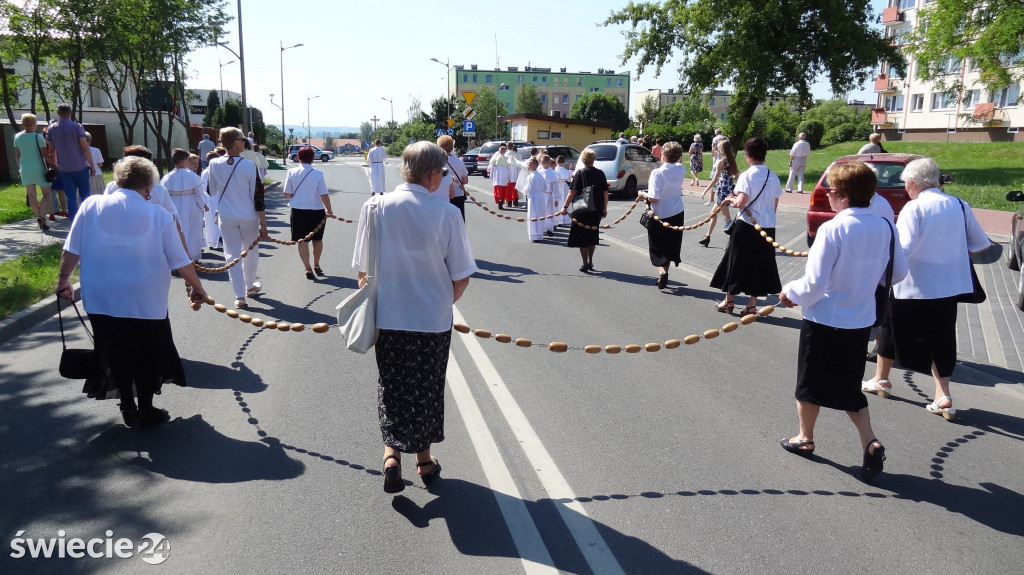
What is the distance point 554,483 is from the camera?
4309 mm

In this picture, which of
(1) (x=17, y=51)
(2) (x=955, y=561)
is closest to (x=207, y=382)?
(2) (x=955, y=561)

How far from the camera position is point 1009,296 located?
31.3 feet

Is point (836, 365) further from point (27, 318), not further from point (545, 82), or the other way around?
point (545, 82)

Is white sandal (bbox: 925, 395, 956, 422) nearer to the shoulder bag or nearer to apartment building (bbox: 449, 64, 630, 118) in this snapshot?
the shoulder bag

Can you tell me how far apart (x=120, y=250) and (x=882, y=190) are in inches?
414

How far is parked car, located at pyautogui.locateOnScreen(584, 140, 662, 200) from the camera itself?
23359 millimetres

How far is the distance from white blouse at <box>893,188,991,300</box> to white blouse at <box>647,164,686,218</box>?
14.9ft

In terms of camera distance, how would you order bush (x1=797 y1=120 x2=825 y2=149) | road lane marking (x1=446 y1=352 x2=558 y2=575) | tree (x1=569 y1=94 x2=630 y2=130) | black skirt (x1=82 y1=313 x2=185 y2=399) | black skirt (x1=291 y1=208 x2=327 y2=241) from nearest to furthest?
road lane marking (x1=446 y1=352 x2=558 y2=575) → black skirt (x1=82 y1=313 x2=185 y2=399) → black skirt (x1=291 y1=208 x2=327 y2=241) → bush (x1=797 y1=120 x2=825 y2=149) → tree (x1=569 y1=94 x2=630 y2=130)

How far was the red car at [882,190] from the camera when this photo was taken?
10898mm

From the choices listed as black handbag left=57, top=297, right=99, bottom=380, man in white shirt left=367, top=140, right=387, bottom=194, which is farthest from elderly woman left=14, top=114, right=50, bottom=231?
black handbag left=57, top=297, right=99, bottom=380

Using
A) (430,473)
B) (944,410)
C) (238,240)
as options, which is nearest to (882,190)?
(944,410)

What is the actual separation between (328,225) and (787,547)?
14.7 metres

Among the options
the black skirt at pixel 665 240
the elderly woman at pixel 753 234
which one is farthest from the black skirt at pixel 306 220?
the elderly woman at pixel 753 234

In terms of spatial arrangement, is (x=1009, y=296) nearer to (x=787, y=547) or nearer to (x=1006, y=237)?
(x=1006, y=237)
